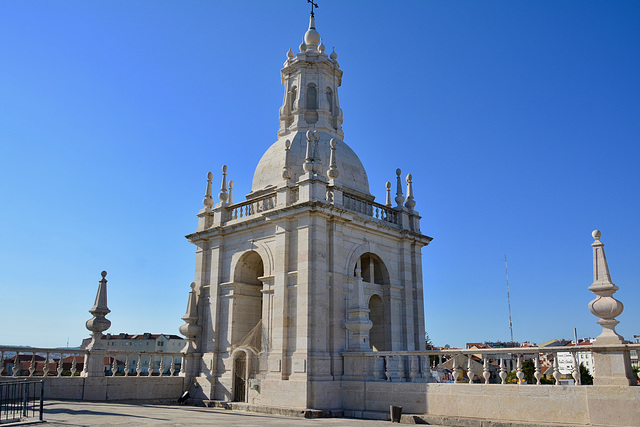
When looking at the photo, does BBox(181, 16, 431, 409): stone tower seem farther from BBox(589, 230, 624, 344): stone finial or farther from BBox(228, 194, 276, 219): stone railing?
BBox(589, 230, 624, 344): stone finial

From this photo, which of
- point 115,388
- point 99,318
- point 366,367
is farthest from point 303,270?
point 115,388

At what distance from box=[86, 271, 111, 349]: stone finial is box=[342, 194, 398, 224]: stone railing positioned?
34.9 feet

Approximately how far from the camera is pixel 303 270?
67.3 feet

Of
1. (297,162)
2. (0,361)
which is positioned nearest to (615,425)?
(297,162)

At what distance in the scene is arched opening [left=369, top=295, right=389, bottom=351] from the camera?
24091mm

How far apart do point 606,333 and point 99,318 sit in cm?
1815

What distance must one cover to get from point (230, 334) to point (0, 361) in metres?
8.64

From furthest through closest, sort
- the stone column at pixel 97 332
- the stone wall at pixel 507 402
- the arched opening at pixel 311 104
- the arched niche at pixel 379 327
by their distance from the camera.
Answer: the arched opening at pixel 311 104, the arched niche at pixel 379 327, the stone column at pixel 97 332, the stone wall at pixel 507 402

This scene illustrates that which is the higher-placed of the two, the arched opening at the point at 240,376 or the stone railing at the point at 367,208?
the stone railing at the point at 367,208

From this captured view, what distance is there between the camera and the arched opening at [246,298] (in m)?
23.8

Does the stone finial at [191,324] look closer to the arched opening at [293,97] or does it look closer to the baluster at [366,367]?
the baluster at [366,367]

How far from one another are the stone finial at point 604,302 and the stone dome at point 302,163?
1328cm

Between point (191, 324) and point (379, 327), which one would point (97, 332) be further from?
point (379, 327)

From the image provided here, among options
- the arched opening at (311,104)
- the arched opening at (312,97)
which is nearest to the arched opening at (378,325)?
the arched opening at (311,104)
